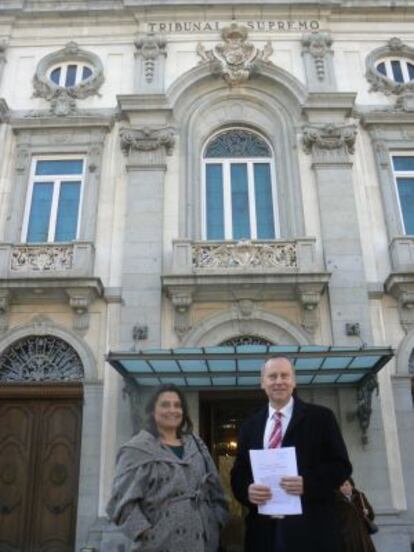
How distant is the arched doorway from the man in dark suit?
7.85 m

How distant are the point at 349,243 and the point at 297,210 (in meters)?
1.48

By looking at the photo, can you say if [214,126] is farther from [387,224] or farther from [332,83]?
[387,224]

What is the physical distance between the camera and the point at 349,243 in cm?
1238

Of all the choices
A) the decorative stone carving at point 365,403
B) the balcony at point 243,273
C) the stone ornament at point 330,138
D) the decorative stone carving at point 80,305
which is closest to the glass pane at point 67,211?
the decorative stone carving at point 80,305

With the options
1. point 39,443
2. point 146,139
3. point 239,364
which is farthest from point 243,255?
point 39,443

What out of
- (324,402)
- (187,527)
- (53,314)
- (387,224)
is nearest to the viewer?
(187,527)

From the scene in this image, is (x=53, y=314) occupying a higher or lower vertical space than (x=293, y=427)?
higher

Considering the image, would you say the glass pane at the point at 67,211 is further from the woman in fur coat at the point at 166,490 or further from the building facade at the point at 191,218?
the woman in fur coat at the point at 166,490

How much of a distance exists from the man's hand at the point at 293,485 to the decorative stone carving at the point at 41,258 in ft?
30.6

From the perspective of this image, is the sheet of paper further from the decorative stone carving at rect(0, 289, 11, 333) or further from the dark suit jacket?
the decorative stone carving at rect(0, 289, 11, 333)

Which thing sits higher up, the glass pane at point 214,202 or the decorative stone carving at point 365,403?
the glass pane at point 214,202

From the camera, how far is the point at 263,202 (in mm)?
13641

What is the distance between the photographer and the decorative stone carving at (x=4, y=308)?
1167 cm

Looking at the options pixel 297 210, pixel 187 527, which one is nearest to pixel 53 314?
pixel 297 210
